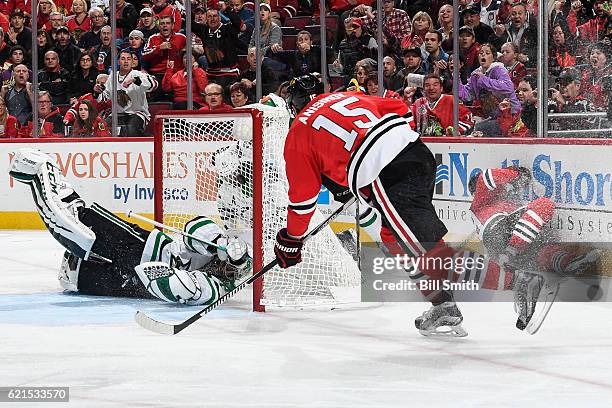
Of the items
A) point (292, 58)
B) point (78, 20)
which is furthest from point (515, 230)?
point (78, 20)

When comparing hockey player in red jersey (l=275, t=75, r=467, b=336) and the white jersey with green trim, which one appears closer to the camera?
hockey player in red jersey (l=275, t=75, r=467, b=336)

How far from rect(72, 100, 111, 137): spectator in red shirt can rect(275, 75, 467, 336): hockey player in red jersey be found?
4553 millimetres

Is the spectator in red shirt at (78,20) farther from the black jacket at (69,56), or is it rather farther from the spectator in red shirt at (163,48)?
the spectator in red shirt at (163,48)

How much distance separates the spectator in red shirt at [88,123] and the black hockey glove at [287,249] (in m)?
4.58

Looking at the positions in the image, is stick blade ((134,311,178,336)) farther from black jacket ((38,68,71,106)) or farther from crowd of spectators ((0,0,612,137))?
black jacket ((38,68,71,106))

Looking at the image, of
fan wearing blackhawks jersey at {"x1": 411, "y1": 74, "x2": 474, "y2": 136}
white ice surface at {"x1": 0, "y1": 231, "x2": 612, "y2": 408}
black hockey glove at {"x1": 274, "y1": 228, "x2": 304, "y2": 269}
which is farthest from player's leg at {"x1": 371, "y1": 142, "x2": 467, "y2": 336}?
fan wearing blackhawks jersey at {"x1": 411, "y1": 74, "x2": 474, "y2": 136}

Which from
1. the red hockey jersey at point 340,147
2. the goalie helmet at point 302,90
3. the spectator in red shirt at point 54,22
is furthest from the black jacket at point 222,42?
the red hockey jersey at point 340,147

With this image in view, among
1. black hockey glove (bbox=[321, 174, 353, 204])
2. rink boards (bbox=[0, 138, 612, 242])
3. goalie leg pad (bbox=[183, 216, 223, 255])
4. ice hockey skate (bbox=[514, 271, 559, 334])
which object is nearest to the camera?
ice hockey skate (bbox=[514, 271, 559, 334])

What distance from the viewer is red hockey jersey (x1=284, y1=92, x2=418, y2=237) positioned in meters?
3.93

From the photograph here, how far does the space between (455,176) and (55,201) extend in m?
2.29

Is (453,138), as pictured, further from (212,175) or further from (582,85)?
(212,175)

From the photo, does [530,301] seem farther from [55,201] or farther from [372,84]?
[372,84]

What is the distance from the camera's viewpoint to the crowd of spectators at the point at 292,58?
5.74 m

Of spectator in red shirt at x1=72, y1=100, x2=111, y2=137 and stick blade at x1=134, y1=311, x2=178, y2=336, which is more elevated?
spectator in red shirt at x1=72, y1=100, x2=111, y2=137
